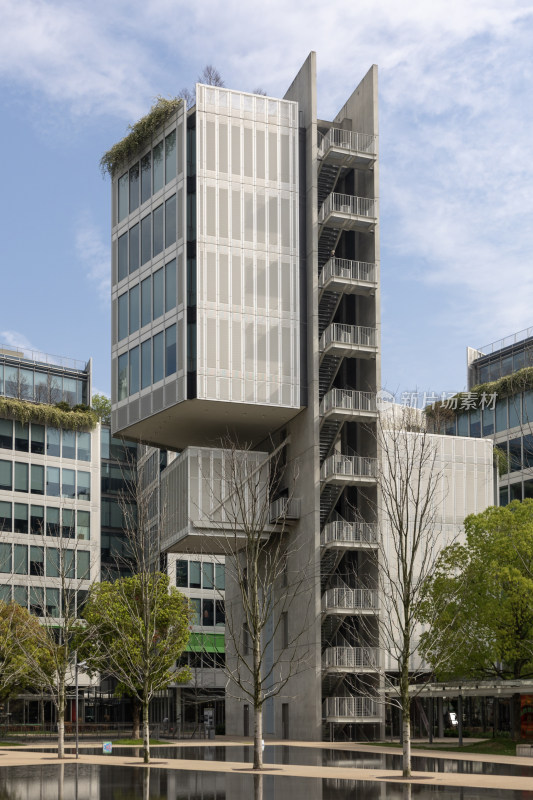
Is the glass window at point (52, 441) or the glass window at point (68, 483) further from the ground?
the glass window at point (52, 441)

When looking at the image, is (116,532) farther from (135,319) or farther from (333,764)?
(333,764)

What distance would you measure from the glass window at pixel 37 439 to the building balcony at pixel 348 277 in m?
48.9

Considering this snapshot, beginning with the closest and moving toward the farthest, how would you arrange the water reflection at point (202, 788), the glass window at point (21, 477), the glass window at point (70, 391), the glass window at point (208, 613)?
1. the water reflection at point (202, 788)
2. the glass window at point (21, 477)
3. the glass window at point (70, 391)
4. the glass window at point (208, 613)

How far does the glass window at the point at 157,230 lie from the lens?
7088 cm

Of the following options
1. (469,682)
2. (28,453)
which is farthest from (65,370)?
(469,682)

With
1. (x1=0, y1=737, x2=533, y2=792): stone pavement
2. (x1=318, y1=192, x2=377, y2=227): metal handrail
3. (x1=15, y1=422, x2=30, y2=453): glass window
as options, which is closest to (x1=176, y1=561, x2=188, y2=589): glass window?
(x1=15, y1=422, x2=30, y2=453): glass window

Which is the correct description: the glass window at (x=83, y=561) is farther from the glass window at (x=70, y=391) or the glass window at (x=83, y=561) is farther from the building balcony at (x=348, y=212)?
the building balcony at (x=348, y=212)

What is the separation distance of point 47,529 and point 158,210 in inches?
1893

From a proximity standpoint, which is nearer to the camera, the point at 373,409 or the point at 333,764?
the point at 333,764

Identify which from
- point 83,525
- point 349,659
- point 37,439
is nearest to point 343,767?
point 349,659

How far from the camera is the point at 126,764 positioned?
45625mm

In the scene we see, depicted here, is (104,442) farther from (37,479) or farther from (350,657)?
(350,657)

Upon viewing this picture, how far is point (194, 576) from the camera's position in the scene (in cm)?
11956

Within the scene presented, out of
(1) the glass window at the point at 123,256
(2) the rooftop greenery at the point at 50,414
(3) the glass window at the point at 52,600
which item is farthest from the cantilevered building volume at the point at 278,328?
(2) the rooftop greenery at the point at 50,414
